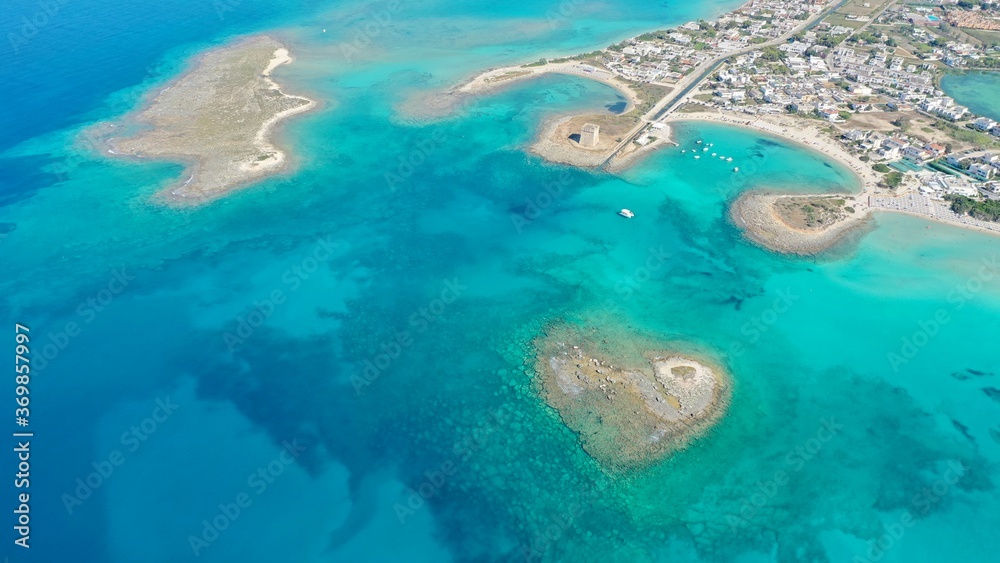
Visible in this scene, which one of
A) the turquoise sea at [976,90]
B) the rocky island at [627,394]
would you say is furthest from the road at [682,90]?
the rocky island at [627,394]

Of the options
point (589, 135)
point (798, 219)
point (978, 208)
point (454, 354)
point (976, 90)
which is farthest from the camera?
point (976, 90)

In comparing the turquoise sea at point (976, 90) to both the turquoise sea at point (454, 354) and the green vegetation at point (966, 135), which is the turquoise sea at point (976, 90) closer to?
the green vegetation at point (966, 135)

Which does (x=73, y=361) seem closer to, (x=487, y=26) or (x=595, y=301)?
(x=595, y=301)

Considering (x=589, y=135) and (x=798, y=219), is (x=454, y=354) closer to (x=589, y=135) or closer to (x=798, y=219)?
(x=589, y=135)

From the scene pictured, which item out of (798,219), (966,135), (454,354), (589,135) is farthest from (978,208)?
(454,354)

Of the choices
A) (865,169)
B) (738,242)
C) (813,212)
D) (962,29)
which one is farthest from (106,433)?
(962,29)

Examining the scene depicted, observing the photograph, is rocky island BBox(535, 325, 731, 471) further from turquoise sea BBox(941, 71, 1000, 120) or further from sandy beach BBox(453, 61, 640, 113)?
turquoise sea BBox(941, 71, 1000, 120)
